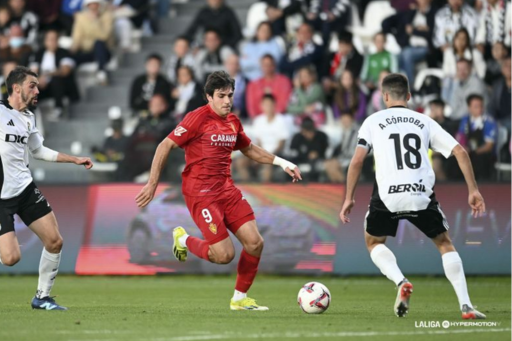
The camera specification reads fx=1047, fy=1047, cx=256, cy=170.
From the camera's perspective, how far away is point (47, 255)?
1137 centimetres

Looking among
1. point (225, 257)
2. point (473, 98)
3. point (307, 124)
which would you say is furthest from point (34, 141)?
point (473, 98)

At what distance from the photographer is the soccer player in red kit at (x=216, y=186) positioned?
441 inches

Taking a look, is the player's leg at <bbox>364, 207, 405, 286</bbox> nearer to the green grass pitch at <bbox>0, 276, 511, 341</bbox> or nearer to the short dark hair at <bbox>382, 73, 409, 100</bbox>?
the green grass pitch at <bbox>0, 276, 511, 341</bbox>

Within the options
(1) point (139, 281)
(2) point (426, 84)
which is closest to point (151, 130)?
(1) point (139, 281)

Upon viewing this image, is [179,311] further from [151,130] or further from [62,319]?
[151,130]

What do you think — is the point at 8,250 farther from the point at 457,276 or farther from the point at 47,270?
the point at 457,276

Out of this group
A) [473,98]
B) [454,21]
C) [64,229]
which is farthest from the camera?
[454,21]

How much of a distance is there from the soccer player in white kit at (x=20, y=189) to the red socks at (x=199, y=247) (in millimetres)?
1430

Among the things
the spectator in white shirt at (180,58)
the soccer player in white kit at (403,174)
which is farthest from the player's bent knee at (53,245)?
the spectator in white shirt at (180,58)

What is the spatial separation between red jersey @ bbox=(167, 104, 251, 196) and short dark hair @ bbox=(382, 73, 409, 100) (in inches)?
74.5

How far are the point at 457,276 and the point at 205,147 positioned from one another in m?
3.02

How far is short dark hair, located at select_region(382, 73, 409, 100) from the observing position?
1046 centimetres

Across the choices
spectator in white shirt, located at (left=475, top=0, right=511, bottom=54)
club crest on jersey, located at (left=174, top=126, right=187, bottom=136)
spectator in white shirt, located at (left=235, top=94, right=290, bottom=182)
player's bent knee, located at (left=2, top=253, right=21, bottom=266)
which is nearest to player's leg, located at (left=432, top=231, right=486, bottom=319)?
club crest on jersey, located at (left=174, top=126, right=187, bottom=136)

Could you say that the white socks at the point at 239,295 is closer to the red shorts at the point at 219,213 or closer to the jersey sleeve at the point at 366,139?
the red shorts at the point at 219,213
